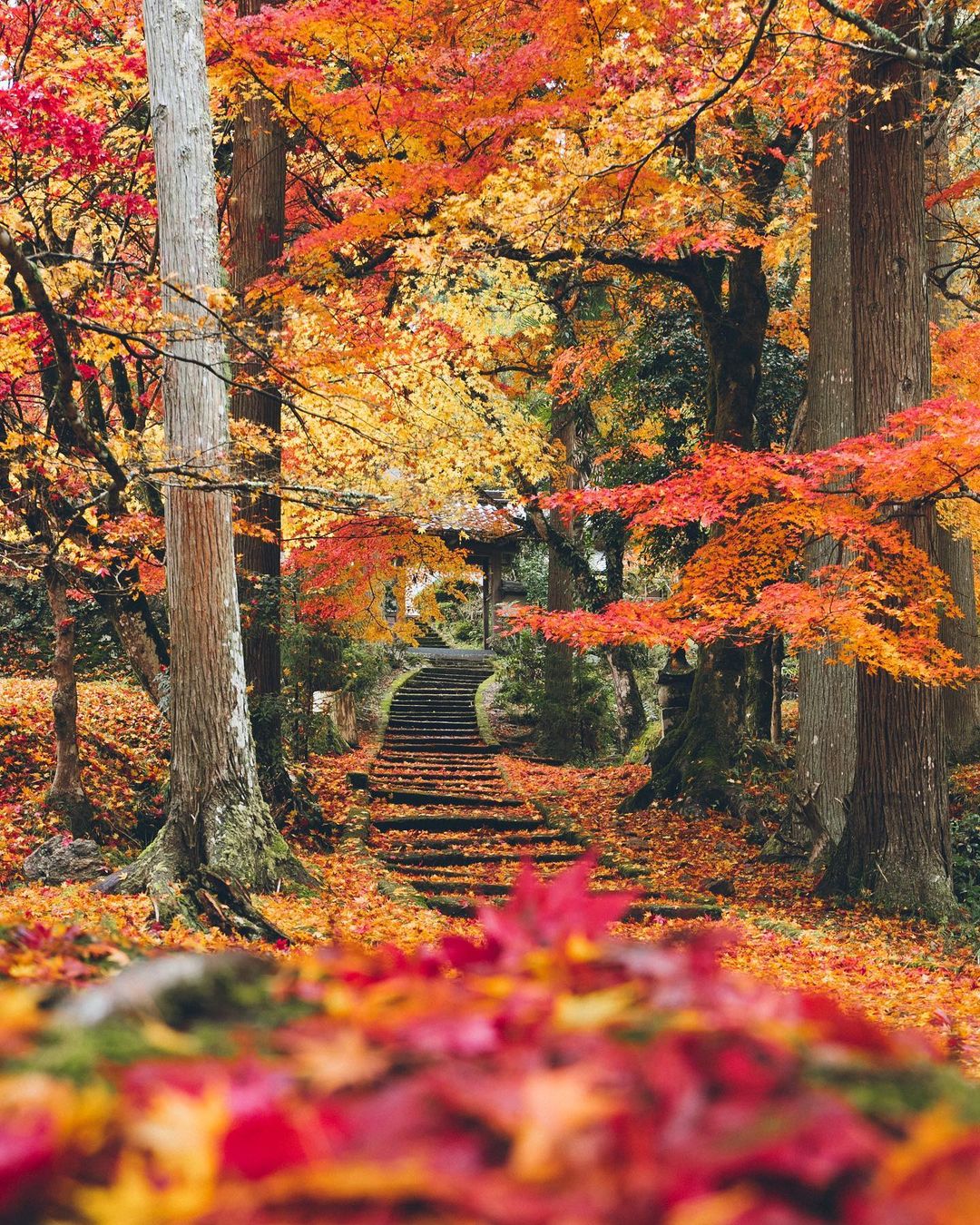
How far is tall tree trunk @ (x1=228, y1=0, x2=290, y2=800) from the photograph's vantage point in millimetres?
9094

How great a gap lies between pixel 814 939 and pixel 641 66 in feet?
23.4

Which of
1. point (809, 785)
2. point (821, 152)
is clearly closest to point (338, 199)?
point (821, 152)

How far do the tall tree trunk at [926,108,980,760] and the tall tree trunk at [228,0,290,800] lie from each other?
7.99m

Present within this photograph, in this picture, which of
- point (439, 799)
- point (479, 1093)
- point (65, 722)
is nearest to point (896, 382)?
point (65, 722)

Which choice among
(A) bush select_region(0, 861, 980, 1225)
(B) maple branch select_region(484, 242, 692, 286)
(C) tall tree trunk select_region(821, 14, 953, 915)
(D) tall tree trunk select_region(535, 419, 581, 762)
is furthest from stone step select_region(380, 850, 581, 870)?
(A) bush select_region(0, 861, 980, 1225)

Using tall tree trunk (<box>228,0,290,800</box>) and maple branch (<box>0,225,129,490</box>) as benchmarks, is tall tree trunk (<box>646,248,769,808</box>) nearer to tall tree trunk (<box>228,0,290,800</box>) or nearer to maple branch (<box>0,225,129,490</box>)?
tall tree trunk (<box>228,0,290,800</box>)

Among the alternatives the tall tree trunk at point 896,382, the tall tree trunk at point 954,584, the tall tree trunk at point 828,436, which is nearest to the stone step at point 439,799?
the tall tree trunk at point 828,436

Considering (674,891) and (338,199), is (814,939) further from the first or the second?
(338,199)

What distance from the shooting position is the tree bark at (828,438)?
9242 millimetres

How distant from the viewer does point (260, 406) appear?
9.19 meters

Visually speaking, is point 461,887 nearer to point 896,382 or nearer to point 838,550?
point 838,550

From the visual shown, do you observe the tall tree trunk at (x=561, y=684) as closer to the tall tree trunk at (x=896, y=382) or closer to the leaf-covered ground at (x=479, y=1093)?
the tall tree trunk at (x=896, y=382)

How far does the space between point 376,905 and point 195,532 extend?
3.12 meters

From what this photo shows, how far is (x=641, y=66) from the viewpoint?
8023mm
